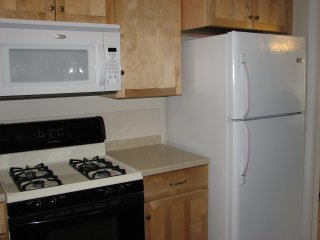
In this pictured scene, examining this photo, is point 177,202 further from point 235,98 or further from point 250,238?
point 235,98

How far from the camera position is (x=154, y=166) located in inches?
82.2

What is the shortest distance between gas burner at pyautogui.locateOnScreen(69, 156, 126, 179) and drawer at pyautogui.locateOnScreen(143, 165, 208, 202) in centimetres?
19

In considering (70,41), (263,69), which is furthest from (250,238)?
(70,41)

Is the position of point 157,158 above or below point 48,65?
below

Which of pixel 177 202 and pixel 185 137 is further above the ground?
pixel 185 137

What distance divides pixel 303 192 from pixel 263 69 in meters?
1.14

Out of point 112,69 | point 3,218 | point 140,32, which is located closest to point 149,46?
point 140,32

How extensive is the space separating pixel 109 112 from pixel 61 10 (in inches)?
32.0

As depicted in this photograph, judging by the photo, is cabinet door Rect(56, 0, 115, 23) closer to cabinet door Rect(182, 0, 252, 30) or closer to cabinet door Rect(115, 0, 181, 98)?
cabinet door Rect(115, 0, 181, 98)

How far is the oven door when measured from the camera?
163cm

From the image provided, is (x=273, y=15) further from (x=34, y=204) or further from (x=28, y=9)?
(x=34, y=204)

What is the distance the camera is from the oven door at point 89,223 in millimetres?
1634

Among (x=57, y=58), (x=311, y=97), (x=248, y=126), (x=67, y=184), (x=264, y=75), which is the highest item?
(x=57, y=58)

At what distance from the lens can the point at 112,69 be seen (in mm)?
2027
